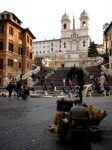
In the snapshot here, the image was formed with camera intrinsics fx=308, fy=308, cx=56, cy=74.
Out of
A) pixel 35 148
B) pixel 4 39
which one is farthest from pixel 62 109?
pixel 4 39

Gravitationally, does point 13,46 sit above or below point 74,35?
below

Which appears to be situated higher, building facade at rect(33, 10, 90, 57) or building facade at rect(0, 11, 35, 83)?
building facade at rect(33, 10, 90, 57)

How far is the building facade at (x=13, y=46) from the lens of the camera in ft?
185

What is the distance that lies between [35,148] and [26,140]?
1.00 m

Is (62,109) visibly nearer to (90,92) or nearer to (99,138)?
(99,138)

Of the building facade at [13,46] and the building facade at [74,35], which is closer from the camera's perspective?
the building facade at [13,46]

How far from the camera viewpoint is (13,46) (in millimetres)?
59875

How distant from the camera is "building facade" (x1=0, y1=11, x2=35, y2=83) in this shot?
56.5m

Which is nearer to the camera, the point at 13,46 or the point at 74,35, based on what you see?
the point at 13,46

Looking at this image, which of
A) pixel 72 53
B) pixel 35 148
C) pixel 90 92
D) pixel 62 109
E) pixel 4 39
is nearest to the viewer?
pixel 35 148

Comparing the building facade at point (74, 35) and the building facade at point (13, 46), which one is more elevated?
the building facade at point (74, 35)

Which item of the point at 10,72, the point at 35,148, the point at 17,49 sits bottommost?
the point at 35,148

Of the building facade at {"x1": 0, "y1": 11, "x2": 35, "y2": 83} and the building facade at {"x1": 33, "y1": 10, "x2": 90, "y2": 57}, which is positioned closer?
the building facade at {"x1": 0, "y1": 11, "x2": 35, "y2": 83}

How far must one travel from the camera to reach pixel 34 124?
11812mm
